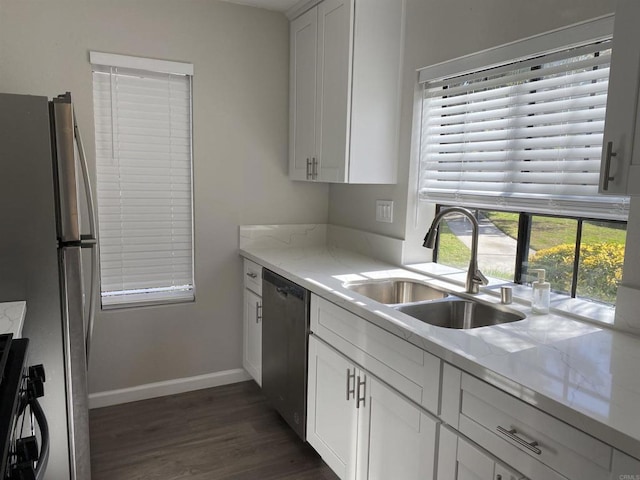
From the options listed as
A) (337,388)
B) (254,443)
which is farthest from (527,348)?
(254,443)

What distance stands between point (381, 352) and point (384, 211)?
1.18m

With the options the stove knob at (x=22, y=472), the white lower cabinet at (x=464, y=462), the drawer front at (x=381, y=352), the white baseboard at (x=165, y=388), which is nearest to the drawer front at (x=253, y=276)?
the white baseboard at (x=165, y=388)

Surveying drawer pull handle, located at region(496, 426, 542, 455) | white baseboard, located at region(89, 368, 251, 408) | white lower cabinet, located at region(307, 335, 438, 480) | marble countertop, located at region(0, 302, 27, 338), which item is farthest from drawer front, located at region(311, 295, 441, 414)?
white baseboard, located at region(89, 368, 251, 408)

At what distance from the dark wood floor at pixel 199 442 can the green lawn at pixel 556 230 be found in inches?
55.6

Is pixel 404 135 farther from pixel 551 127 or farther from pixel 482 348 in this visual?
pixel 482 348

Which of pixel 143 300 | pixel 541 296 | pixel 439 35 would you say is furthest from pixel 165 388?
pixel 439 35

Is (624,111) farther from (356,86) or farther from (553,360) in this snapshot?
(356,86)

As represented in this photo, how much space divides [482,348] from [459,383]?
12 centimetres

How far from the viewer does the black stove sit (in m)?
0.90

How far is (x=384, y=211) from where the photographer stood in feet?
8.96

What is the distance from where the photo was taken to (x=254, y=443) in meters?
2.50

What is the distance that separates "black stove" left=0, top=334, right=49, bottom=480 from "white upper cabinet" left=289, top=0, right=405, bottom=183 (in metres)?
1.67

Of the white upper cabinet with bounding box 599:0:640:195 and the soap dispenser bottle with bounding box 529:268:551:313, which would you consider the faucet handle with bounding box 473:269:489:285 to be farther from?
the white upper cabinet with bounding box 599:0:640:195

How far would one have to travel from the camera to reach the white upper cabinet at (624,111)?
119 centimetres
